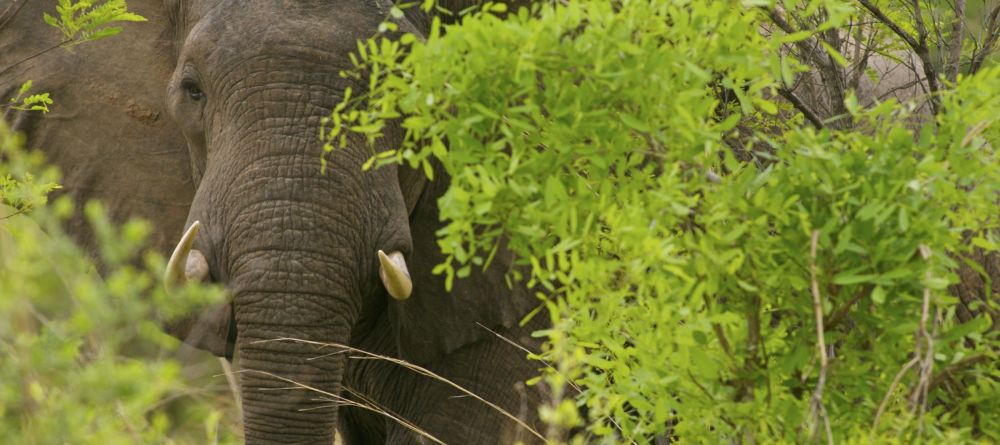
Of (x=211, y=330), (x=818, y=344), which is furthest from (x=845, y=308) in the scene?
(x=211, y=330)

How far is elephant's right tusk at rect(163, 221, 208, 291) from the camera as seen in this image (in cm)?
409

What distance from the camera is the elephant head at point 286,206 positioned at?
4102 mm

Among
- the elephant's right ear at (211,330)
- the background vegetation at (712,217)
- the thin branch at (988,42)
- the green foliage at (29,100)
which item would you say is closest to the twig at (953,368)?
the background vegetation at (712,217)

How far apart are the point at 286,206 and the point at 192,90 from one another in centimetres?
69

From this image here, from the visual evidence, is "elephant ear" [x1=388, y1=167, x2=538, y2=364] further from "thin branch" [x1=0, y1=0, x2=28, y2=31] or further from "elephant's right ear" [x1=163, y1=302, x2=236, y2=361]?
"thin branch" [x1=0, y1=0, x2=28, y2=31]

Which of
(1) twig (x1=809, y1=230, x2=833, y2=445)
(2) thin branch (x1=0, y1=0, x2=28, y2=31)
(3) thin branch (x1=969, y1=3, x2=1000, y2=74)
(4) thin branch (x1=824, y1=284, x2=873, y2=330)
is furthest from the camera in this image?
(2) thin branch (x1=0, y1=0, x2=28, y2=31)

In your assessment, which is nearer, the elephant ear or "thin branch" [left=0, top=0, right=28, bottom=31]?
the elephant ear

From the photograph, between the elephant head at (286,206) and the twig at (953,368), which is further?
the elephant head at (286,206)

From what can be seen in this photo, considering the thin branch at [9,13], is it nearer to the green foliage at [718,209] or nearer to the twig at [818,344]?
the green foliage at [718,209]

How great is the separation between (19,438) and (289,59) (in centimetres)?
219

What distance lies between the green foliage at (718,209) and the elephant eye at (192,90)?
1955 millimetres

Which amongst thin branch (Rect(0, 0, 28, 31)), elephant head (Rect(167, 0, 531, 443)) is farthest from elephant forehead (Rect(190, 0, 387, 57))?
thin branch (Rect(0, 0, 28, 31))

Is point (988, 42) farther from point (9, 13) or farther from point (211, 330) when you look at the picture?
point (9, 13)

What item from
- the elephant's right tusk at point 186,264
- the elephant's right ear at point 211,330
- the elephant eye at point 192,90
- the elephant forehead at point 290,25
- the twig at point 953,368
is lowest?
the elephant's right ear at point 211,330
